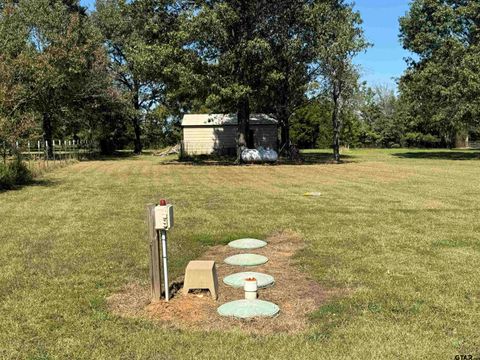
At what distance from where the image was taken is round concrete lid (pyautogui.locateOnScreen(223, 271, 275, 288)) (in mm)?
5645

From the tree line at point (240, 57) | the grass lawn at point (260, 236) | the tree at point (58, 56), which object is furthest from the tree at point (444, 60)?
the tree at point (58, 56)

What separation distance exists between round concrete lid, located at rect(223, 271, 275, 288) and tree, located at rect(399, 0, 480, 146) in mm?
25028

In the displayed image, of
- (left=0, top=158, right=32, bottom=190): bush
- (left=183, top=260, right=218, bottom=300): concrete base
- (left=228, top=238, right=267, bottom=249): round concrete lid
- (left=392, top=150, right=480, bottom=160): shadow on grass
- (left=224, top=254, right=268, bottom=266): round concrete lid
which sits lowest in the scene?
(left=224, top=254, right=268, bottom=266): round concrete lid

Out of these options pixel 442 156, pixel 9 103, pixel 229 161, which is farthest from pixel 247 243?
pixel 442 156

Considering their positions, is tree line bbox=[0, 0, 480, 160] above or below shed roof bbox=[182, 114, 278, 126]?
above

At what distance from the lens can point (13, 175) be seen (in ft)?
53.3

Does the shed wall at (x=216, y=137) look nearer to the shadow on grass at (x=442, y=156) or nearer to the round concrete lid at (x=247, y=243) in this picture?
the shadow on grass at (x=442, y=156)

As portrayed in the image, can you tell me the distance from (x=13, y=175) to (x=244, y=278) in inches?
504

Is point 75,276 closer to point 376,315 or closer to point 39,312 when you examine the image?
point 39,312

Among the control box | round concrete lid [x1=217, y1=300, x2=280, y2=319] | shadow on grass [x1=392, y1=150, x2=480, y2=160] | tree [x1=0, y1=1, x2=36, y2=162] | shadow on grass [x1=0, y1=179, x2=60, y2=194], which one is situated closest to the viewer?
round concrete lid [x1=217, y1=300, x2=280, y2=319]

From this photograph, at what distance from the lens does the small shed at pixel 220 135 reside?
3925cm

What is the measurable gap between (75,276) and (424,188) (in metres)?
11.8

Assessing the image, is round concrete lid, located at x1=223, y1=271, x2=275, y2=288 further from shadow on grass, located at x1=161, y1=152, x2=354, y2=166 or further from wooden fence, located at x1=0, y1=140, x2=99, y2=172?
shadow on grass, located at x1=161, y1=152, x2=354, y2=166

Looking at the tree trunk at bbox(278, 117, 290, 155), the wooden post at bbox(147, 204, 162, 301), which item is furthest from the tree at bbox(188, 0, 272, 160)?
the wooden post at bbox(147, 204, 162, 301)
